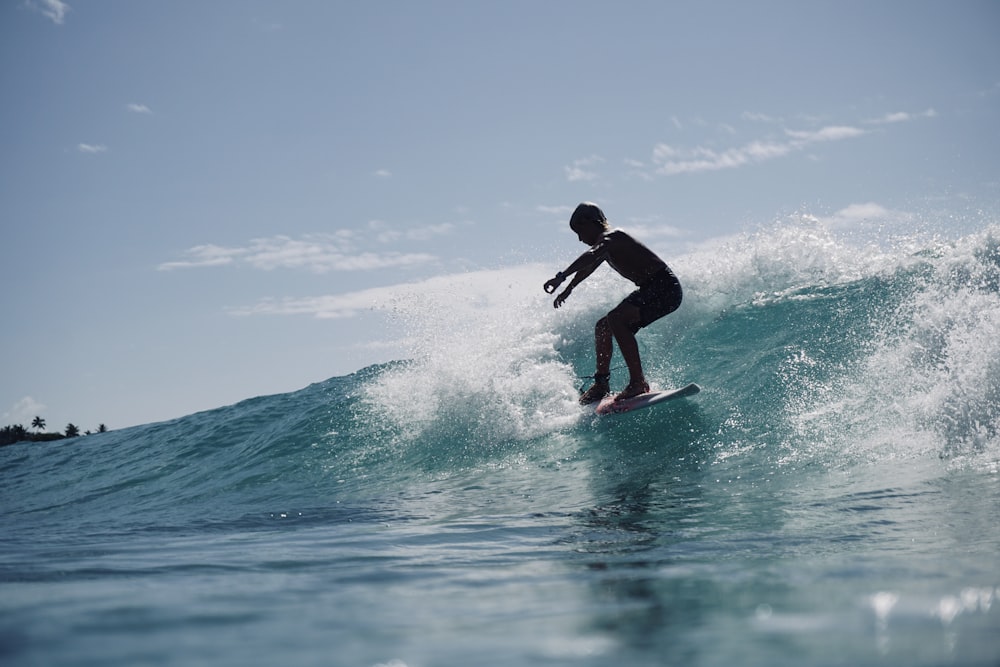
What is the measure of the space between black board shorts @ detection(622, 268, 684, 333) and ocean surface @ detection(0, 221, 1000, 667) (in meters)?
1.28

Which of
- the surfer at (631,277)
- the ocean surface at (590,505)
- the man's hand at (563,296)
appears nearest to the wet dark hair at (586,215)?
the surfer at (631,277)

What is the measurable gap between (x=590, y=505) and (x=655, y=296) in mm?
3170

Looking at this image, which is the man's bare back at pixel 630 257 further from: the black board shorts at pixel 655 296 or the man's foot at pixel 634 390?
the man's foot at pixel 634 390

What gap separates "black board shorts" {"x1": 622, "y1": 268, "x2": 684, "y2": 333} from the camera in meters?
7.50

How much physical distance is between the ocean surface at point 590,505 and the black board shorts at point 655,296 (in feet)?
4.21

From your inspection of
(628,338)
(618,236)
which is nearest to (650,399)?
(628,338)

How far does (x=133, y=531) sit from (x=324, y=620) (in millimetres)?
4239

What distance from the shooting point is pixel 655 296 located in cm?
750

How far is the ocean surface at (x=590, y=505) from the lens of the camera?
1.88m

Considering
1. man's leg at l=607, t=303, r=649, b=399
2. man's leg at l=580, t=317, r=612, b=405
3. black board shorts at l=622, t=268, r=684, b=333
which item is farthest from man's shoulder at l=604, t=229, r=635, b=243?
man's leg at l=580, t=317, r=612, b=405

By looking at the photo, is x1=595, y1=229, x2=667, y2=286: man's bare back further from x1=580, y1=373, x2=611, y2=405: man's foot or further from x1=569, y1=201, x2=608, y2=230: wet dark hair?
x1=580, y1=373, x2=611, y2=405: man's foot

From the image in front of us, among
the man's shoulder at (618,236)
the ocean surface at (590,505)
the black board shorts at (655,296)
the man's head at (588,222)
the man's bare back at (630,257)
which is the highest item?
the man's head at (588,222)

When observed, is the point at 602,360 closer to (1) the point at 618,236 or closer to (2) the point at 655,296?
(2) the point at 655,296

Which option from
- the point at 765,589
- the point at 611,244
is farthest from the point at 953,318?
the point at 765,589
